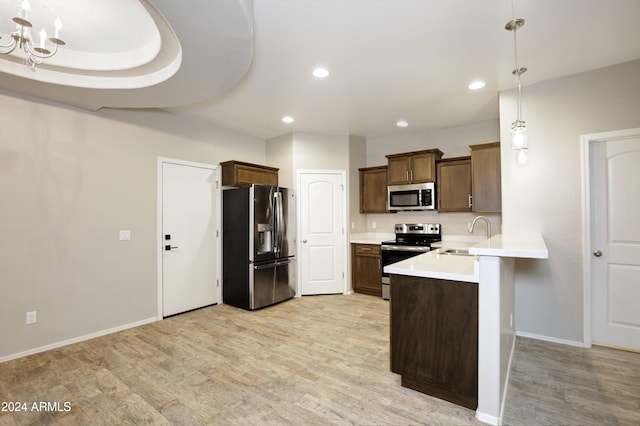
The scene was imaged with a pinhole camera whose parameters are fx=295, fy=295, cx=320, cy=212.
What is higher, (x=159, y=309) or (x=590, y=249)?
(x=590, y=249)

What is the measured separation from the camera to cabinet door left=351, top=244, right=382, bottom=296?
15.6 feet

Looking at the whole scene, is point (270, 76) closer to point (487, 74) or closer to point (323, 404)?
point (487, 74)

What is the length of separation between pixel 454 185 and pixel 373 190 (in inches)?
52.4

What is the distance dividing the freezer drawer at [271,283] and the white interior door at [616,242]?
3654mm

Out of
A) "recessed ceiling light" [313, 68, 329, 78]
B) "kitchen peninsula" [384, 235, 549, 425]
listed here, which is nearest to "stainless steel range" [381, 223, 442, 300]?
"kitchen peninsula" [384, 235, 549, 425]

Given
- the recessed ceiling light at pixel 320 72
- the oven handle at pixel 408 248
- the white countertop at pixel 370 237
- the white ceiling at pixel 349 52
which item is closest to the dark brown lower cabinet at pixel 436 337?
the white ceiling at pixel 349 52

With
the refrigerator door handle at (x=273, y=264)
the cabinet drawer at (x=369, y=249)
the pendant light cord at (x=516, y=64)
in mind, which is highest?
the pendant light cord at (x=516, y=64)

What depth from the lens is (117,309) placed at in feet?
11.3

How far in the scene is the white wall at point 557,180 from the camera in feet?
9.29

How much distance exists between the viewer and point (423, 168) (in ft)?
15.3

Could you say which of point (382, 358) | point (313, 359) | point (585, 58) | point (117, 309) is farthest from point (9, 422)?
point (585, 58)

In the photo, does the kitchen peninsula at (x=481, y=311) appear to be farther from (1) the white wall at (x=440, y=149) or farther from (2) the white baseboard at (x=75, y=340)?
(2) the white baseboard at (x=75, y=340)

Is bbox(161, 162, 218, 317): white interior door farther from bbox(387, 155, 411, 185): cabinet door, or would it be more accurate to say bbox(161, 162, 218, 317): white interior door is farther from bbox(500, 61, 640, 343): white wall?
bbox(500, 61, 640, 343): white wall

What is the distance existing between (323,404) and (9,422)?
2.06 m
